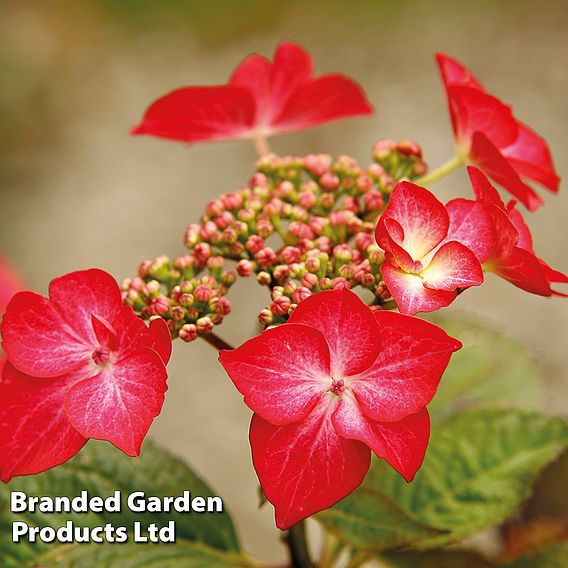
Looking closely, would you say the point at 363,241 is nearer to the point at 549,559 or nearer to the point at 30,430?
the point at 30,430

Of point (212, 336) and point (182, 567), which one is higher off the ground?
point (212, 336)

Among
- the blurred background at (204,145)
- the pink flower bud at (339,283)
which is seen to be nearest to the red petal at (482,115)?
the pink flower bud at (339,283)

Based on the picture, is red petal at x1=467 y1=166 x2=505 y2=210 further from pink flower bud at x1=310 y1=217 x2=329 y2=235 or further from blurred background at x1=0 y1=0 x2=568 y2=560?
blurred background at x1=0 y1=0 x2=568 y2=560

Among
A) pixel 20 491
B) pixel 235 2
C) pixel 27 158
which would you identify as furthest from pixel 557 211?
pixel 20 491

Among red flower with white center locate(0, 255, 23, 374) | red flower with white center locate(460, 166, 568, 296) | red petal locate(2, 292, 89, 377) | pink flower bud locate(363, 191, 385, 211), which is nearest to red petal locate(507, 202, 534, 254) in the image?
red flower with white center locate(460, 166, 568, 296)

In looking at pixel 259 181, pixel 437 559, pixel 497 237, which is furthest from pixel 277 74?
pixel 437 559

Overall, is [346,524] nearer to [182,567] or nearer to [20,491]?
[182,567]

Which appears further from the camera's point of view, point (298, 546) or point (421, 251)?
point (298, 546)
